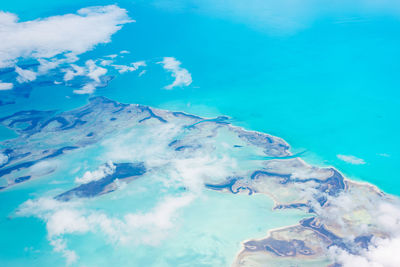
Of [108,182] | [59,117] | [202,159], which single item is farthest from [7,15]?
[202,159]

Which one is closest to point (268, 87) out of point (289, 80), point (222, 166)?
point (289, 80)

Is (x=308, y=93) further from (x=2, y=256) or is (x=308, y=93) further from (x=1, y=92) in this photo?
(x=1, y=92)

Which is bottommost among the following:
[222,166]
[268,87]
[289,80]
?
[222,166]

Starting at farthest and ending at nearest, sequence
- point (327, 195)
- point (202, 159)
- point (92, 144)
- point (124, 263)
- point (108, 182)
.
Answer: point (92, 144) < point (202, 159) < point (108, 182) < point (327, 195) < point (124, 263)

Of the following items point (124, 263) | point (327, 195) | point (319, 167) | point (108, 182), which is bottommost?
point (124, 263)

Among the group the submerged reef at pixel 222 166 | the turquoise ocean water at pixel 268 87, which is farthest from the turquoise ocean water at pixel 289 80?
the submerged reef at pixel 222 166

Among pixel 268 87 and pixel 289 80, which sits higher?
pixel 289 80

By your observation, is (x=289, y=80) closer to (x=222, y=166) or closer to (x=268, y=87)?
(x=268, y=87)
